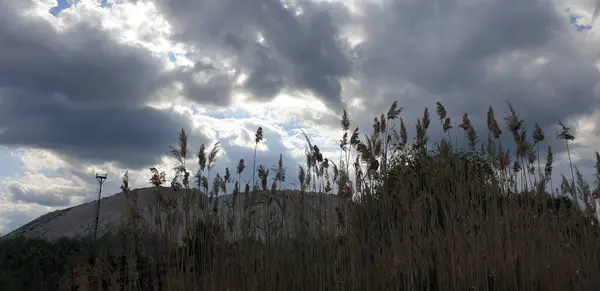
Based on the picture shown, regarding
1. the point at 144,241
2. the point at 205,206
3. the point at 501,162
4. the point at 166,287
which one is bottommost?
the point at 166,287

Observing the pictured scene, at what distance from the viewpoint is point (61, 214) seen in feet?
82.2

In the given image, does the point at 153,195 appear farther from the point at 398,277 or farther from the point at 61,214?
the point at 61,214

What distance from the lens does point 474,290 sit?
3.21 m

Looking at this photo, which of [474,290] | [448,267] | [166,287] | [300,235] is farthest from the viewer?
[300,235]

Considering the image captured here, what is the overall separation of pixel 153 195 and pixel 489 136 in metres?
2.91

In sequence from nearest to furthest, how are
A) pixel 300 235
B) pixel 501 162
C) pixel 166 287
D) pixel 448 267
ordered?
pixel 448 267 < pixel 166 287 < pixel 300 235 < pixel 501 162

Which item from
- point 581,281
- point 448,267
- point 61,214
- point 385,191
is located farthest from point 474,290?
point 61,214

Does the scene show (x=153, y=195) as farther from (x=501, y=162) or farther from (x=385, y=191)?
(x=501, y=162)

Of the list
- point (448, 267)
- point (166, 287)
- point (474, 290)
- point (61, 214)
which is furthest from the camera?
point (61, 214)

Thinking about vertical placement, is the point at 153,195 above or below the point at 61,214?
below

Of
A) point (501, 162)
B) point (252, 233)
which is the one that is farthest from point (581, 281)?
point (252, 233)

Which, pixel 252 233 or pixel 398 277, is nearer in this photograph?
pixel 398 277

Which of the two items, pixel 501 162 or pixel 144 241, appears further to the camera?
pixel 501 162

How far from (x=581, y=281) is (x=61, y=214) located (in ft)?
83.5
